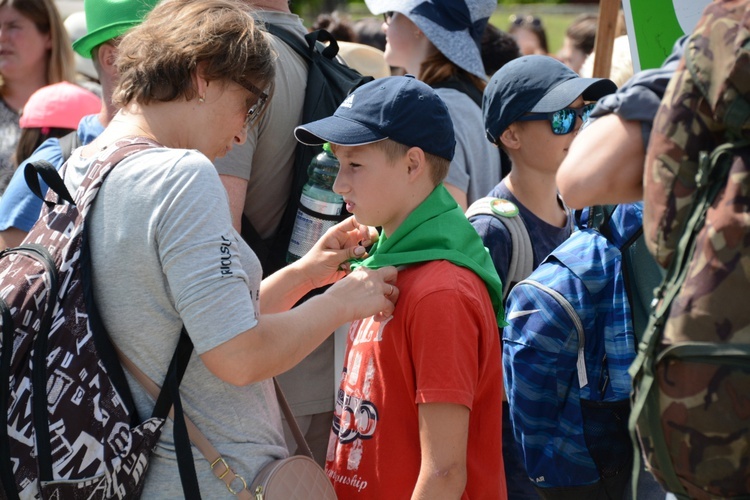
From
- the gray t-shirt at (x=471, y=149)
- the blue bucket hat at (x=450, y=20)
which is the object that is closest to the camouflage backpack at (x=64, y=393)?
the gray t-shirt at (x=471, y=149)

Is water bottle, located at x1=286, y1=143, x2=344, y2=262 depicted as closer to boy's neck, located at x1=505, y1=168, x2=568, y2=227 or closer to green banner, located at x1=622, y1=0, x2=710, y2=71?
boy's neck, located at x1=505, y1=168, x2=568, y2=227

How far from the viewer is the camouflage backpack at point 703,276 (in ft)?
4.65

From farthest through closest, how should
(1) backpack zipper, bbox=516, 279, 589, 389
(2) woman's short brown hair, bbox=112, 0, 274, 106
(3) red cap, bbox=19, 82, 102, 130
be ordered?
(3) red cap, bbox=19, 82, 102, 130 < (1) backpack zipper, bbox=516, 279, 589, 389 < (2) woman's short brown hair, bbox=112, 0, 274, 106

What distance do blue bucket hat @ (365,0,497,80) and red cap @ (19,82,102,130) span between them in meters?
1.48

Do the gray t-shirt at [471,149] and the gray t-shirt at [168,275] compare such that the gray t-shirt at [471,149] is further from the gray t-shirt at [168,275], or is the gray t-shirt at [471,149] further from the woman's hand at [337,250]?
the gray t-shirt at [168,275]

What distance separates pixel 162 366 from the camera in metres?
1.93

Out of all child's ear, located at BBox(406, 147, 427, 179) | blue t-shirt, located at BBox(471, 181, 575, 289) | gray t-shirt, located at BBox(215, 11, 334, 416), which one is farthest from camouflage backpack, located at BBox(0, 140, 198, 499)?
blue t-shirt, located at BBox(471, 181, 575, 289)

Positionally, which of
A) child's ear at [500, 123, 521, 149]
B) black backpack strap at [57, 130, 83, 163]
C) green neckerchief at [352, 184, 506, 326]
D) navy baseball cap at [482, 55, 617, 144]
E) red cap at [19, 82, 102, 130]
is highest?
navy baseball cap at [482, 55, 617, 144]

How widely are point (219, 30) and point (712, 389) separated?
133 centimetres

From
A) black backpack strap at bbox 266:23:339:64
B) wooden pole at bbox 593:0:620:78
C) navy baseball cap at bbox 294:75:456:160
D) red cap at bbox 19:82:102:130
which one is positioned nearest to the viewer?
navy baseball cap at bbox 294:75:456:160

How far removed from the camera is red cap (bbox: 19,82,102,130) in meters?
4.20

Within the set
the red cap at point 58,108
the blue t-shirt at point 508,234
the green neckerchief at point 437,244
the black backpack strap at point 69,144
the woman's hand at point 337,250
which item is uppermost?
the green neckerchief at point 437,244

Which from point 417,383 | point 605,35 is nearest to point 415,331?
point 417,383

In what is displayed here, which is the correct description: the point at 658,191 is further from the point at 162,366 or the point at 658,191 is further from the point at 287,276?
the point at 287,276
